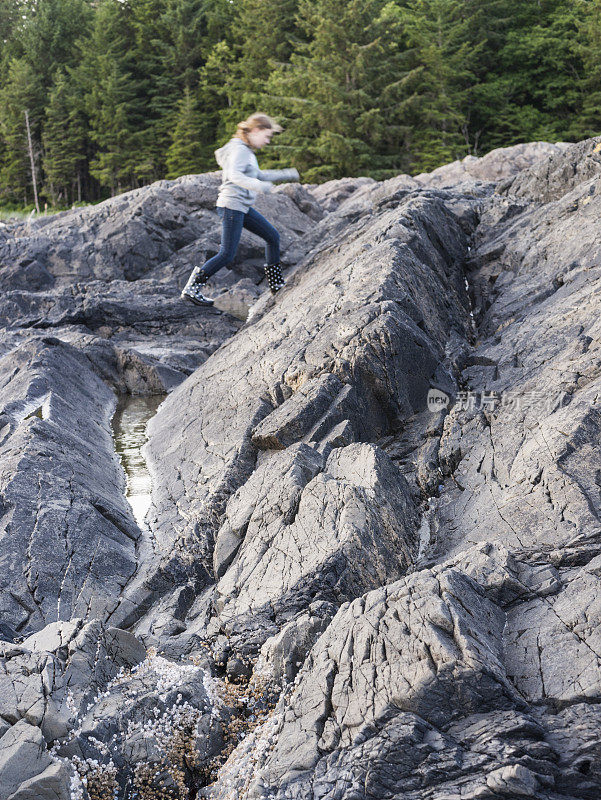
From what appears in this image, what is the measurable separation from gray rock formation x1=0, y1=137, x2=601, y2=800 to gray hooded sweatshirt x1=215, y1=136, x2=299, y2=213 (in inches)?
56.5

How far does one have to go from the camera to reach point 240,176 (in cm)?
897

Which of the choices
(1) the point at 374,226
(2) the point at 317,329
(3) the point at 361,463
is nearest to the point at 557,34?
(1) the point at 374,226

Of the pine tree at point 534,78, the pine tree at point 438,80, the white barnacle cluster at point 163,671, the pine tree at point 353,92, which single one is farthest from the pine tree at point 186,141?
the white barnacle cluster at point 163,671

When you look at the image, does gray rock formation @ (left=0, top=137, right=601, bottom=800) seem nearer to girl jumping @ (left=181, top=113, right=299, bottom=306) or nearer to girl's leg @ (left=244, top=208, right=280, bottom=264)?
girl's leg @ (left=244, top=208, right=280, bottom=264)

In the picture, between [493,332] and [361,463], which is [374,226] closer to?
[493,332]

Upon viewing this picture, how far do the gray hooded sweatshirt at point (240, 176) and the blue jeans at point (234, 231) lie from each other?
4.7 inches

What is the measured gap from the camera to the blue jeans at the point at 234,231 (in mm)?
9422

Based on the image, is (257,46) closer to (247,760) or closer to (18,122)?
(18,122)

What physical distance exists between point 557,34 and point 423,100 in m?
7.58

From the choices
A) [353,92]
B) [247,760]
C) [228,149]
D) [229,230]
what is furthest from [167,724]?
[353,92]

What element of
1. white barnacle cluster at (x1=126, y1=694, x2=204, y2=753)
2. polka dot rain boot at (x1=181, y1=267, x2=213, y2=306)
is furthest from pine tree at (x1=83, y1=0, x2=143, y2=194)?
white barnacle cluster at (x1=126, y1=694, x2=204, y2=753)

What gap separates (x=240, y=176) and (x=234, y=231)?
766 mm

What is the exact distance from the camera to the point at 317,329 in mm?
7977

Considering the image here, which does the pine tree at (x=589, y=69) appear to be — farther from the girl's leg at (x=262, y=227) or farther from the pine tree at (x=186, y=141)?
the girl's leg at (x=262, y=227)
